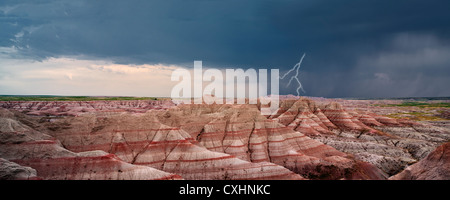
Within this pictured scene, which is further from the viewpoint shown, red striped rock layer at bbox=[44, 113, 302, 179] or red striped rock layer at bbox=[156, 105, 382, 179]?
red striped rock layer at bbox=[156, 105, 382, 179]

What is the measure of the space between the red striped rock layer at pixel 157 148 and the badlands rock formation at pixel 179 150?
0.65 feet

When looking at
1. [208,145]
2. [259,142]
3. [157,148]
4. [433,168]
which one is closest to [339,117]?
[259,142]

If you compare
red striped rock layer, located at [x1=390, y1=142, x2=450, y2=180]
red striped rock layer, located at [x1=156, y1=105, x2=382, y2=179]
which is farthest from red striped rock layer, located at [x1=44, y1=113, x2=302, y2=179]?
red striped rock layer, located at [x1=390, y1=142, x2=450, y2=180]

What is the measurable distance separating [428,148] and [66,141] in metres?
103

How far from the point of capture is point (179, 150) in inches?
2094

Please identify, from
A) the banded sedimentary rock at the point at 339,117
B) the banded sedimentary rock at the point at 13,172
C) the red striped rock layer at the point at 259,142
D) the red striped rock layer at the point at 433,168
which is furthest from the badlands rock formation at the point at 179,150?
the banded sedimentary rock at the point at 339,117

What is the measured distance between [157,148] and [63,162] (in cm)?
1816

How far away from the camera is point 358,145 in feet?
271

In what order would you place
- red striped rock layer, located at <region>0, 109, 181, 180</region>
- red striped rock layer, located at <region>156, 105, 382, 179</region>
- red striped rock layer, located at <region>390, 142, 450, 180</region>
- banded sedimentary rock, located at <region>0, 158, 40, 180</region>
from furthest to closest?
red striped rock layer, located at <region>156, 105, 382, 179</region>, red striped rock layer, located at <region>0, 109, 181, 180</region>, red striped rock layer, located at <region>390, 142, 450, 180</region>, banded sedimentary rock, located at <region>0, 158, 40, 180</region>

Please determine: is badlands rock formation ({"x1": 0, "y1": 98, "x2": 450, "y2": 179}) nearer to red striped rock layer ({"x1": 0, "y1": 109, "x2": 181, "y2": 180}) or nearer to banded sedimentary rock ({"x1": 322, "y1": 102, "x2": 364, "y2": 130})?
red striped rock layer ({"x1": 0, "y1": 109, "x2": 181, "y2": 180})

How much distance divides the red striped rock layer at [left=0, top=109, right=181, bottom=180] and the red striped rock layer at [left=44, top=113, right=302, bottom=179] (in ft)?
29.8

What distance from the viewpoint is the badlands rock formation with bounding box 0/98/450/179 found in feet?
132
